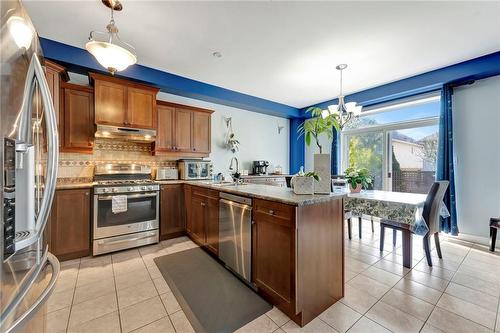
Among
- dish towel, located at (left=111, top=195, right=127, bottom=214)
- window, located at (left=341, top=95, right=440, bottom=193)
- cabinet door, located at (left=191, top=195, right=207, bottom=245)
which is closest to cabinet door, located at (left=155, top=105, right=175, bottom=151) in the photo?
dish towel, located at (left=111, top=195, right=127, bottom=214)

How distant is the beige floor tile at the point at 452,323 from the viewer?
60.2 inches

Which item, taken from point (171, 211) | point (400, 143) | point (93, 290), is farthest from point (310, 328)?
point (400, 143)

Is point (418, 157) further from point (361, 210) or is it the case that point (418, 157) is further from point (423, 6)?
point (423, 6)

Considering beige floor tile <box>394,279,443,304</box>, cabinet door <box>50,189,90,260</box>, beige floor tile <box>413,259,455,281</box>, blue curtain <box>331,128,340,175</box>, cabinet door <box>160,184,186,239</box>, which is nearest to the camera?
beige floor tile <box>394,279,443,304</box>

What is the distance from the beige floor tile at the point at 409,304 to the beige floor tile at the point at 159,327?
1.85 metres

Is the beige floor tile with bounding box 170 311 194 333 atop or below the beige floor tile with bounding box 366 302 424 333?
below

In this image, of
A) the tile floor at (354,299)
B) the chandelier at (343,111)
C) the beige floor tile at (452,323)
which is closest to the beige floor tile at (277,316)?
the tile floor at (354,299)

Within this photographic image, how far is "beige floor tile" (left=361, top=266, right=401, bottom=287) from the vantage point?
2.18 meters

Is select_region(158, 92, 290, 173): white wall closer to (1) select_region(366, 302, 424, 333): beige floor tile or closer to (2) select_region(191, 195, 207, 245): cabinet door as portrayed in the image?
(2) select_region(191, 195, 207, 245): cabinet door

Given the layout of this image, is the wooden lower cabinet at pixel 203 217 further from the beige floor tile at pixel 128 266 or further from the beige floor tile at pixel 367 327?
the beige floor tile at pixel 367 327

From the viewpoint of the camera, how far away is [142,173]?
357 centimetres

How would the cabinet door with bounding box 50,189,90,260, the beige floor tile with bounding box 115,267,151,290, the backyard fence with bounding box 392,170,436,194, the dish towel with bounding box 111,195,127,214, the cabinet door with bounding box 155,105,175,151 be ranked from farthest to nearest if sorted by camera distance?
the backyard fence with bounding box 392,170,436,194
the cabinet door with bounding box 155,105,175,151
the dish towel with bounding box 111,195,127,214
the cabinet door with bounding box 50,189,90,260
the beige floor tile with bounding box 115,267,151,290

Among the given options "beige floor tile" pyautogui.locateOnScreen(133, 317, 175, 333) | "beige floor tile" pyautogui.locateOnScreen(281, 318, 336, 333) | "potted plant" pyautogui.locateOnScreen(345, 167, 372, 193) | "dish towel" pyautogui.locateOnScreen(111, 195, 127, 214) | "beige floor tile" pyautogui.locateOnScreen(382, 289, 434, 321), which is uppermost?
"potted plant" pyautogui.locateOnScreen(345, 167, 372, 193)

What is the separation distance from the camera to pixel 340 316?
5.54ft
